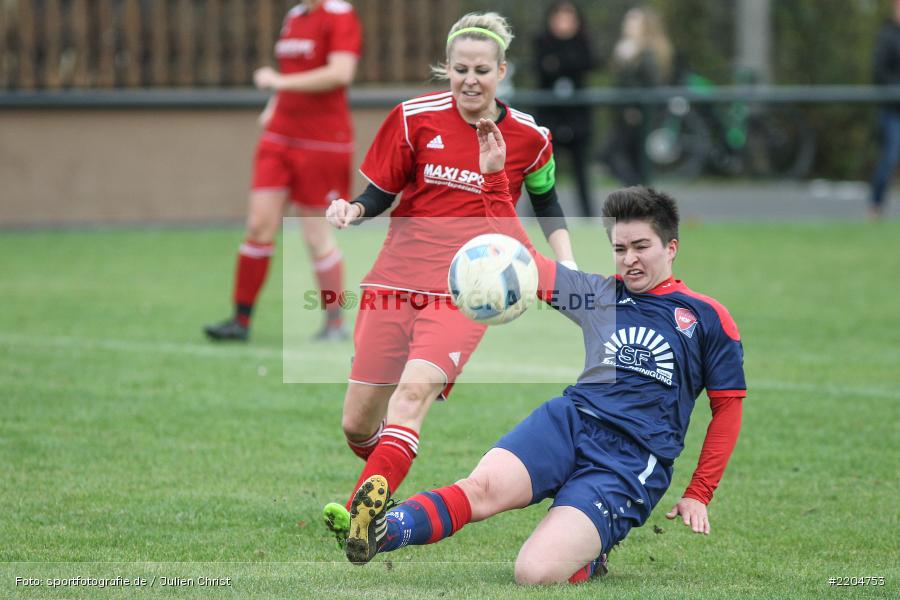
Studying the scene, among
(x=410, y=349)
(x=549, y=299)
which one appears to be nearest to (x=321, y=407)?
(x=410, y=349)

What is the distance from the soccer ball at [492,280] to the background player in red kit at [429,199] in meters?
0.46

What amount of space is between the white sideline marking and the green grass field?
3 cm

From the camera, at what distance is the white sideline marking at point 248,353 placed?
7.33 meters

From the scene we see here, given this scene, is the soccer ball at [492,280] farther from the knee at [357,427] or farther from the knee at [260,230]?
the knee at [260,230]

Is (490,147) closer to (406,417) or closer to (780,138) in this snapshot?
(406,417)

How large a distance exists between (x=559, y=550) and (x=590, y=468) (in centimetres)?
34

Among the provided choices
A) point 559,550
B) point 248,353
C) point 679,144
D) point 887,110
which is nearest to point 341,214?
point 559,550

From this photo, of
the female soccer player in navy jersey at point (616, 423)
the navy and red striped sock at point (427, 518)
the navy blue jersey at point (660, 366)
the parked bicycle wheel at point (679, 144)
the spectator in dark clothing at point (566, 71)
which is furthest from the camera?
the parked bicycle wheel at point (679, 144)

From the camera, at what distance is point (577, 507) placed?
420 cm

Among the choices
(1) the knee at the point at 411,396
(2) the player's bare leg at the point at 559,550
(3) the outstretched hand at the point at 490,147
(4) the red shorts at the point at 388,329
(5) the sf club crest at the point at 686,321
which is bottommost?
(2) the player's bare leg at the point at 559,550

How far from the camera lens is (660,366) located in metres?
4.40

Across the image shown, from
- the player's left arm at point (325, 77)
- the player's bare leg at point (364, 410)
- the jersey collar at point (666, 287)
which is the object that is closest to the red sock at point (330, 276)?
the player's left arm at point (325, 77)

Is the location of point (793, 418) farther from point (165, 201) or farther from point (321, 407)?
point (165, 201)

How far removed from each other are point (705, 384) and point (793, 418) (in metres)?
2.36
